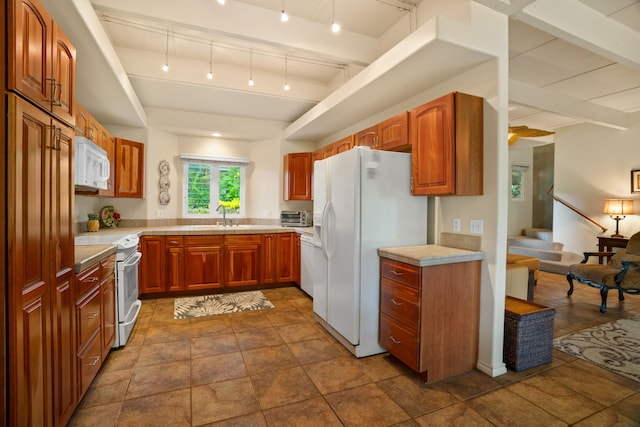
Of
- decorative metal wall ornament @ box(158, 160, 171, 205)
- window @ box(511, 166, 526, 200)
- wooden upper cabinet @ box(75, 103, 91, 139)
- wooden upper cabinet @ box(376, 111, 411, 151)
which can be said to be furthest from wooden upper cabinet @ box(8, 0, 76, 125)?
window @ box(511, 166, 526, 200)

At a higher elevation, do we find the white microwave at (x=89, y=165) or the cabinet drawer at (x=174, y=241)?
the white microwave at (x=89, y=165)

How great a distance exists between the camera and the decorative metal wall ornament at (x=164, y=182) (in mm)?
4801

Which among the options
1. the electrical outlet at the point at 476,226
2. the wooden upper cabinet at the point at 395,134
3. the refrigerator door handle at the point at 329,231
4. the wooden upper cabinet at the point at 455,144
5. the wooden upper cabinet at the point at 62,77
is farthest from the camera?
the refrigerator door handle at the point at 329,231

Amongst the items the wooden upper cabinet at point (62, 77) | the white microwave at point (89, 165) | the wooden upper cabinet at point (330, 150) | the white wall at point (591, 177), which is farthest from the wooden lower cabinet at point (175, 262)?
the white wall at point (591, 177)

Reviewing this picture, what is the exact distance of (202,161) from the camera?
521 centimetres

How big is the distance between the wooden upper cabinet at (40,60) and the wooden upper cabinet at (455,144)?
7.83 feet

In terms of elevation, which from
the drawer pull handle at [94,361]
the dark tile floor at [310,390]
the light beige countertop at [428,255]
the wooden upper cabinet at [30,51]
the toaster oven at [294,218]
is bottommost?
the dark tile floor at [310,390]

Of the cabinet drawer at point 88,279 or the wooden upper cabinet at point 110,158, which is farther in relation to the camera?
the wooden upper cabinet at point 110,158

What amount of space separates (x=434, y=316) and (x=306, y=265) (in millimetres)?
A: 2329

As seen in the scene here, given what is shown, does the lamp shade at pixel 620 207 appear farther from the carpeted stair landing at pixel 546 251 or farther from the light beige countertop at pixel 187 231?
the light beige countertop at pixel 187 231

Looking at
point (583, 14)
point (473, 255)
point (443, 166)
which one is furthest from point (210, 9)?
point (583, 14)

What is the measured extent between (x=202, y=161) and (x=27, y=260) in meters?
4.11

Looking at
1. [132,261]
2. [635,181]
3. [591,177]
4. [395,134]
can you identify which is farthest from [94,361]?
[591,177]

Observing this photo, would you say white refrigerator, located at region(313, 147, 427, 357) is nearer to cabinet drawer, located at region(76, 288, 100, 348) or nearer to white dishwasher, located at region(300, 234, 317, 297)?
white dishwasher, located at region(300, 234, 317, 297)
